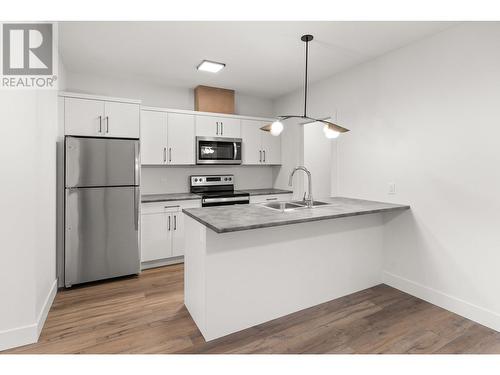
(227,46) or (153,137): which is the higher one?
(227,46)

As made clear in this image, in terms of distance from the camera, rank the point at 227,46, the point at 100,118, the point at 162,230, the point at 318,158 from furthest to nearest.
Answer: the point at 318,158 < the point at 162,230 < the point at 100,118 < the point at 227,46

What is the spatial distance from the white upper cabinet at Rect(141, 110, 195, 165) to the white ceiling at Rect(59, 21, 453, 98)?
55 centimetres

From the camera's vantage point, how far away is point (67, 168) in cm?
296

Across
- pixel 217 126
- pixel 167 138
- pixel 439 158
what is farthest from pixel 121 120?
pixel 439 158

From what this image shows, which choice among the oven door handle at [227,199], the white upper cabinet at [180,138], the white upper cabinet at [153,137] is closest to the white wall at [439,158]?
the oven door handle at [227,199]

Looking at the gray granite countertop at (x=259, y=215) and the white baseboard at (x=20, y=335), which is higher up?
the gray granite countertop at (x=259, y=215)

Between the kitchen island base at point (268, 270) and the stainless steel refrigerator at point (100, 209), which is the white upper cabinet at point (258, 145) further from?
the kitchen island base at point (268, 270)

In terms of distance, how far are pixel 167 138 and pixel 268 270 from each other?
252 centimetres

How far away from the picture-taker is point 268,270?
7.71 ft

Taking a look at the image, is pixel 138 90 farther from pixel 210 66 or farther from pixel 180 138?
pixel 210 66

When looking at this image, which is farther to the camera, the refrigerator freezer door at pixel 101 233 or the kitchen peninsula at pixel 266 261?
the refrigerator freezer door at pixel 101 233

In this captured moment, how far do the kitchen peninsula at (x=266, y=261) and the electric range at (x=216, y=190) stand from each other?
1.35 meters

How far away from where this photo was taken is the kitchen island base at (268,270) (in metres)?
2.12

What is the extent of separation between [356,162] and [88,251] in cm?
331
